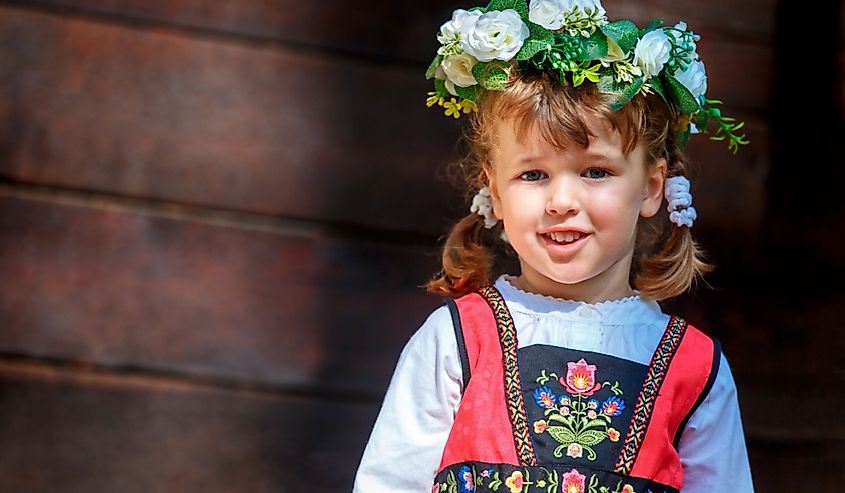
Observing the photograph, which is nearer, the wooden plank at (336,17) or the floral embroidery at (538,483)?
the floral embroidery at (538,483)

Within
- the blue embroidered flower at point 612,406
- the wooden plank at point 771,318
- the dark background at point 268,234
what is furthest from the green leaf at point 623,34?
the wooden plank at point 771,318

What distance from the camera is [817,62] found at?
2.56 metres

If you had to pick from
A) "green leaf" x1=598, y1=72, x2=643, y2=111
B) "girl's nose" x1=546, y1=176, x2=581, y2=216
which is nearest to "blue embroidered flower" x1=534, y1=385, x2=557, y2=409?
"girl's nose" x1=546, y1=176, x2=581, y2=216

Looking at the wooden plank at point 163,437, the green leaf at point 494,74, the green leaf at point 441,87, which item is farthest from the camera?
the wooden plank at point 163,437

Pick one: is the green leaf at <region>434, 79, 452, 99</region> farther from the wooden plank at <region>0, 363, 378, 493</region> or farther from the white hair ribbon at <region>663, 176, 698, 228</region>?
the wooden plank at <region>0, 363, 378, 493</region>

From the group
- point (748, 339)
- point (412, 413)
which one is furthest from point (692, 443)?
point (748, 339)

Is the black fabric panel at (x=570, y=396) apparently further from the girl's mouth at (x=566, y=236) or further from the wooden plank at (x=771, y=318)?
the wooden plank at (x=771, y=318)

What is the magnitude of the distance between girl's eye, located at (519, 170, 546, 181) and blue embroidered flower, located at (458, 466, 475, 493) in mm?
384

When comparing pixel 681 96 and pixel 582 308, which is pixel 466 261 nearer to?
pixel 582 308

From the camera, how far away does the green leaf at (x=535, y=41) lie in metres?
1.64

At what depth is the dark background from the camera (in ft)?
7.82

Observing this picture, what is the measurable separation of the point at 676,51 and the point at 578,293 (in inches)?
13.8

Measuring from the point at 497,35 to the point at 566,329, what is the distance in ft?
1.31

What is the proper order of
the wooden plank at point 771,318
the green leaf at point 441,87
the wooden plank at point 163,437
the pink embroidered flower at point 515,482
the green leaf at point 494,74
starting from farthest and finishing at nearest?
the wooden plank at point 771,318 → the wooden plank at point 163,437 → the green leaf at point 441,87 → the green leaf at point 494,74 → the pink embroidered flower at point 515,482
